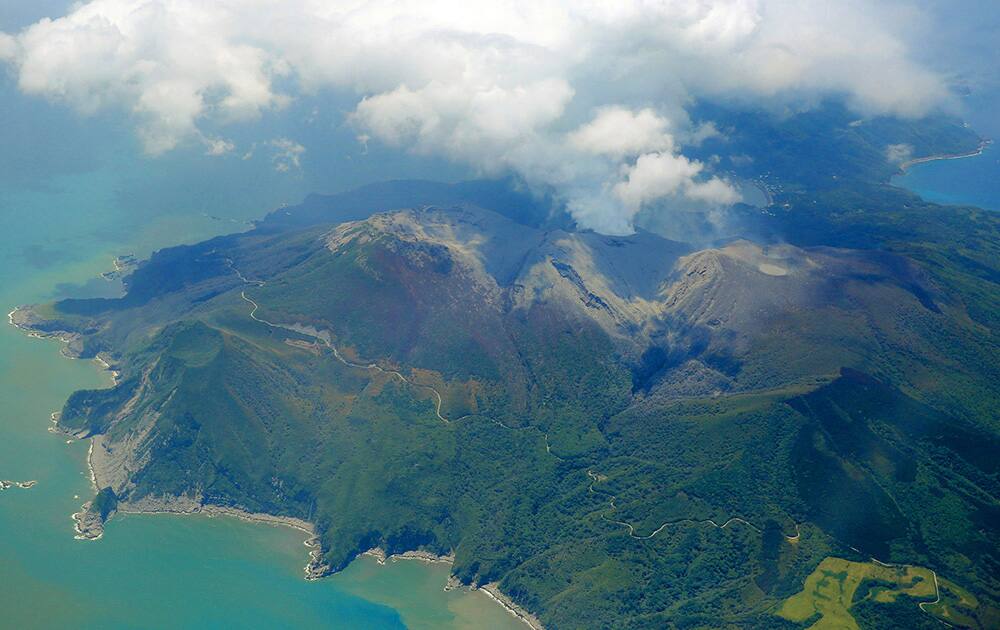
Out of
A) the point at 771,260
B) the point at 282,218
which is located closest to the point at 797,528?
the point at 771,260

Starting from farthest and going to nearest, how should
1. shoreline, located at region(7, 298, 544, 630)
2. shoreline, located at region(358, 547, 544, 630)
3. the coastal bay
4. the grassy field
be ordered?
1. shoreline, located at region(7, 298, 544, 630)
2. shoreline, located at region(358, 547, 544, 630)
3. the coastal bay
4. the grassy field

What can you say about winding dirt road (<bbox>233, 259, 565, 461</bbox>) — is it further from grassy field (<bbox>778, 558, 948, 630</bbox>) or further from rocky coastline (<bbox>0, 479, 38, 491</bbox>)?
rocky coastline (<bbox>0, 479, 38, 491</bbox>)

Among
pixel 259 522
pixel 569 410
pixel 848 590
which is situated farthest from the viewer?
pixel 569 410

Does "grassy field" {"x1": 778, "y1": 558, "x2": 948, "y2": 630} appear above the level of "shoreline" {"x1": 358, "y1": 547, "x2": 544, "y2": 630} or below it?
above

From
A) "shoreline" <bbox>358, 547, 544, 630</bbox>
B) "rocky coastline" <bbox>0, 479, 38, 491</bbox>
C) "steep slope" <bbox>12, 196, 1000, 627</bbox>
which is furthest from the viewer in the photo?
"rocky coastline" <bbox>0, 479, 38, 491</bbox>

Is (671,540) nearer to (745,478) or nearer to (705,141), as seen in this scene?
(745,478)

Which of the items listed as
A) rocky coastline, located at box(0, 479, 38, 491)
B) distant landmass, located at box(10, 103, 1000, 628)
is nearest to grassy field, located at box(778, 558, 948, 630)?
distant landmass, located at box(10, 103, 1000, 628)

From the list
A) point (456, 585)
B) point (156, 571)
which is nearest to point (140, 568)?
point (156, 571)

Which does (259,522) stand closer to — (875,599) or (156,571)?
(156,571)
